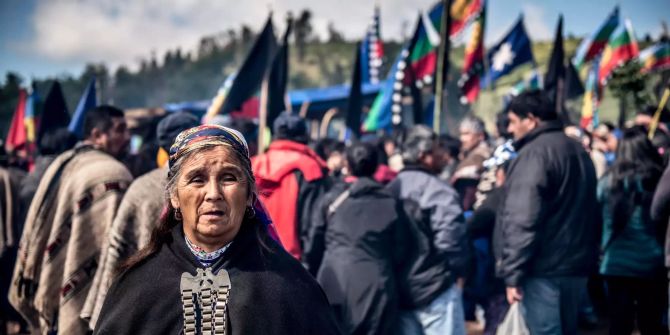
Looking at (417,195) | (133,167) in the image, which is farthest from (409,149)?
(133,167)

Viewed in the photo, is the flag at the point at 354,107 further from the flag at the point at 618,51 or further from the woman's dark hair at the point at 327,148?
the flag at the point at 618,51

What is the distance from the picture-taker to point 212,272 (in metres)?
2.47

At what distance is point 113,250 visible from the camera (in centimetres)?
388

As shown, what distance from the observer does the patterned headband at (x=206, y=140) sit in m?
2.52

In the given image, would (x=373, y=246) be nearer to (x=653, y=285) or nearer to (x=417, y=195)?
(x=417, y=195)

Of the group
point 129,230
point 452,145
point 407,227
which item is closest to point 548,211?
point 407,227

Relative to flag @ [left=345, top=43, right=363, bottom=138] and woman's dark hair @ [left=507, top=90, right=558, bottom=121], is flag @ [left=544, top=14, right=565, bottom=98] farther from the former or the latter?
woman's dark hair @ [left=507, top=90, right=558, bottom=121]

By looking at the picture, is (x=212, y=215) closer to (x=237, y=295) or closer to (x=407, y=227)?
(x=237, y=295)

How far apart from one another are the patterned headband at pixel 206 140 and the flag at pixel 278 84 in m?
5.38

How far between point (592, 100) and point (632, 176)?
6181 millimetres

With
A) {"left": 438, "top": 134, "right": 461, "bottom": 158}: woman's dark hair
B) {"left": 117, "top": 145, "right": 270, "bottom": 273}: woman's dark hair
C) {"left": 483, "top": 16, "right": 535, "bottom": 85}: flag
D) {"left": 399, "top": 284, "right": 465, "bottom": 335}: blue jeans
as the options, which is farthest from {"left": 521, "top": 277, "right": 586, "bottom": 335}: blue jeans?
{"left": 483, "top": 16, "right": 535, "bottom": 85}: flag

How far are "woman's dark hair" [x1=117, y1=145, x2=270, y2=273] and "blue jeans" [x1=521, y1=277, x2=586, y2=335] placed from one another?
3.10 m

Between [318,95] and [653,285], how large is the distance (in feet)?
42.7

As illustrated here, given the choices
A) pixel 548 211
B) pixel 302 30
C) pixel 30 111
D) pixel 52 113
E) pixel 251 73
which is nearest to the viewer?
pixel 548 211
